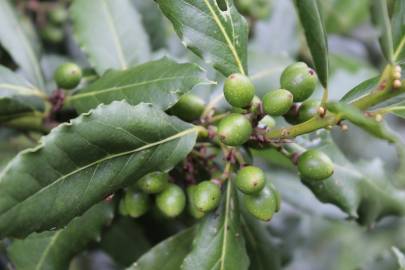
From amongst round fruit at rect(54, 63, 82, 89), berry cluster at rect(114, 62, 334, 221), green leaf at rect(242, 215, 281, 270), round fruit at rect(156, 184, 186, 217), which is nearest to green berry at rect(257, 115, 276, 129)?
berry cluster at rect(114, 62, 334, 221)

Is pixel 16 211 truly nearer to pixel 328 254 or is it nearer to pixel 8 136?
pixel 8 136

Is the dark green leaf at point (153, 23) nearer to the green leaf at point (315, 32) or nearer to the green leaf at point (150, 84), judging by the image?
the green leaf at point (150, 84)

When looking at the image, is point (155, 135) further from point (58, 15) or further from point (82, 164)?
point (58, 15)

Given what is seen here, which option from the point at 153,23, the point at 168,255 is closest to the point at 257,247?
the point at 168,255

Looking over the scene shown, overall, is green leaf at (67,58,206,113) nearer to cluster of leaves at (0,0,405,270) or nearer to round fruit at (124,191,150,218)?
cluster of leaves at (0,0,405,270)

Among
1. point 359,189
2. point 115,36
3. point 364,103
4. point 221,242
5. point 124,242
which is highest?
point 115,36

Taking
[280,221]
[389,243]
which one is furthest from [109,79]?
[389,243]
